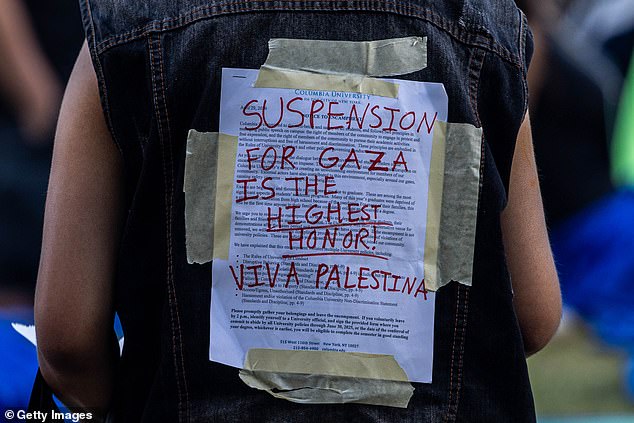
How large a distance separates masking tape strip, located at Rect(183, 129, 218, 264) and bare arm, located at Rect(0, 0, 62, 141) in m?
3.23

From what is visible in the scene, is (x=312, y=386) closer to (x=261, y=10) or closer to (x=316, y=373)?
(x=316, y=373)

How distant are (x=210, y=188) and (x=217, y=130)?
9 centimetres

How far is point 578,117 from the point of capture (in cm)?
571

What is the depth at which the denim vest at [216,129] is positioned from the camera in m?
1.55

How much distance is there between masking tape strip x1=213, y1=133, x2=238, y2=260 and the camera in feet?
5.11

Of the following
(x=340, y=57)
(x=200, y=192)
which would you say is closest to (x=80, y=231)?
(x=200, y=192)

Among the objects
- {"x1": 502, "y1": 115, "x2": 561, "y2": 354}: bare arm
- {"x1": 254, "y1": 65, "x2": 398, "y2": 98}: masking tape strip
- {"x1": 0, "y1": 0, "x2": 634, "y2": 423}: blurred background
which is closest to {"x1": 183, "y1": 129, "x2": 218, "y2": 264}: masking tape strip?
{"x1": 254, "y1": 65, "x2": 398, "y2": 98}: masking tape strip

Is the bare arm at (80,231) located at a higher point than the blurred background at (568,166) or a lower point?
lower

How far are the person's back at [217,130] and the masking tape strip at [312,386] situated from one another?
1cm

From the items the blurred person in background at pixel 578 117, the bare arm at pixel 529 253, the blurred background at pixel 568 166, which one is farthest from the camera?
the blurred person in background at pixel 578 117

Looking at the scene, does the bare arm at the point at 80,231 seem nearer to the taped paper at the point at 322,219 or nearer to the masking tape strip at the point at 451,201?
the taped paper at the point at 322,219

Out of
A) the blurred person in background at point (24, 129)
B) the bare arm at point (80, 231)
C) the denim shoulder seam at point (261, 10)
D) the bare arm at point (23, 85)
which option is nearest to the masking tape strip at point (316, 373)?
the bare arm at point (80, 231)

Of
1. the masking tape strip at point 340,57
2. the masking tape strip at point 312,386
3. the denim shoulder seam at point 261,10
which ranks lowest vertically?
the masking tape strip at point 312,386

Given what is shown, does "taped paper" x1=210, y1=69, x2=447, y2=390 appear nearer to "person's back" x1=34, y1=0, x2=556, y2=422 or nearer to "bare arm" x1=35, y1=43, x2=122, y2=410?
"person's back" x1=34, y1=0, x2=556, y2=422
